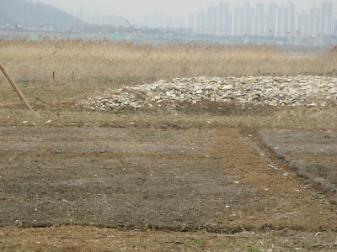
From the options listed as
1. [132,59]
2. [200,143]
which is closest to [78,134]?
[200,143]

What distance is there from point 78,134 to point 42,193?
13.1 ft

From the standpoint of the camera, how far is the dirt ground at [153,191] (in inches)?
245

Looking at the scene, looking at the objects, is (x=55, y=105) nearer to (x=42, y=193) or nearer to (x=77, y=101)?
(x=77, y=101)

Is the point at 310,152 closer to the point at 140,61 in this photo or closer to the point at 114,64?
the point at 114,64

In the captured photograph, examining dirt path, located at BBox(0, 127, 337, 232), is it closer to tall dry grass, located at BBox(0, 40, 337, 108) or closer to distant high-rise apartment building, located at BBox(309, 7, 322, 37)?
tall dry grass, located at BBox(0, 40, 337, 108)

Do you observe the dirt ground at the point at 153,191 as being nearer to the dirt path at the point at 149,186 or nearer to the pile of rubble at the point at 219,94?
the dirt path at the point at 149,186

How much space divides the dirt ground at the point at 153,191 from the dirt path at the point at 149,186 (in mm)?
11

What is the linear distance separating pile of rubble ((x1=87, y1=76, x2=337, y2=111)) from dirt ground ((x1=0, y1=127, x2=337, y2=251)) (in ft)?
13.8

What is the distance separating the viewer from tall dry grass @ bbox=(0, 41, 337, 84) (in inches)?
808

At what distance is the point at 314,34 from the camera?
67.8 metres

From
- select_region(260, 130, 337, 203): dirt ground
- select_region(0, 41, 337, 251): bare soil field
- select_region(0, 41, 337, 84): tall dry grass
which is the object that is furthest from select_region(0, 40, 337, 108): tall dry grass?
select_region(260, 130, 337, 203): dirt ground

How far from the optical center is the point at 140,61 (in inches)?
911

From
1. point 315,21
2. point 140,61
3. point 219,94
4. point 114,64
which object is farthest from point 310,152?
point 315,21

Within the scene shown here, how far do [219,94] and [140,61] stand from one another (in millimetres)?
7447
